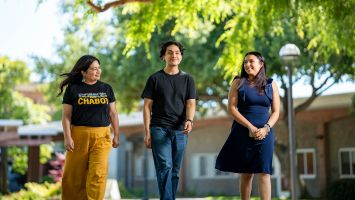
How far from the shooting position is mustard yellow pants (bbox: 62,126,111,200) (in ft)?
21.0

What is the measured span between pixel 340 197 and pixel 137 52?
9112 millimetres

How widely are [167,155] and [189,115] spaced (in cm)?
49

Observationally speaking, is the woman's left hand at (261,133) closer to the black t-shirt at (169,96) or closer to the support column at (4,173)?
the black t-shirt at (169,96)

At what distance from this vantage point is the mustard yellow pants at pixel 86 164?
21.0 feet

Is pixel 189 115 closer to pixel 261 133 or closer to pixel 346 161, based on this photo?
pixel 261 133

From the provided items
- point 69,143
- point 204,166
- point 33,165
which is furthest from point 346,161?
point 69,143

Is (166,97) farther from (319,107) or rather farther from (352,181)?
(319,107)

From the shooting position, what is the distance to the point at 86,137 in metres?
6.43

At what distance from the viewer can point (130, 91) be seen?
24.5 m

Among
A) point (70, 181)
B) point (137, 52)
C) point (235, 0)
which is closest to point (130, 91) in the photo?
point (137, 52)

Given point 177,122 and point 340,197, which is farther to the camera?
point 340,197

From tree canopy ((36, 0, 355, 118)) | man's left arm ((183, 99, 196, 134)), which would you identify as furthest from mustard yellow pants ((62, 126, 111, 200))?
tree canopy ((36, 0, 355, 118))

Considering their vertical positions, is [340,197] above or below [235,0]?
below

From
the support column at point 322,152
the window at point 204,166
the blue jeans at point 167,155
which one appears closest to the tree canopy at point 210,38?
the support column at point 322,152
